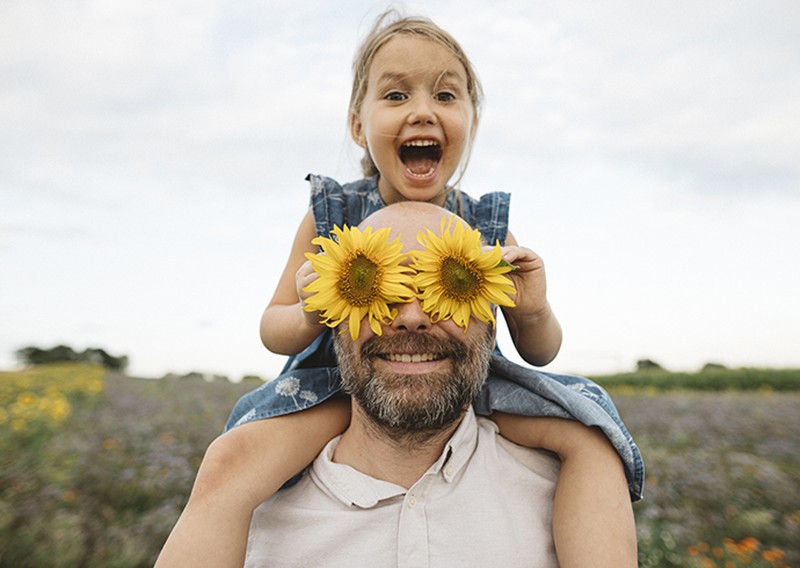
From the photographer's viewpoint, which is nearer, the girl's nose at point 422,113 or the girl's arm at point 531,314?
the girl's arm at point 531,314

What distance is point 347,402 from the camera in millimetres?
2799

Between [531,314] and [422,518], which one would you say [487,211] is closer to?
[531,314]

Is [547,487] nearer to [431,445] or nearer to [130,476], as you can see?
[431,445]

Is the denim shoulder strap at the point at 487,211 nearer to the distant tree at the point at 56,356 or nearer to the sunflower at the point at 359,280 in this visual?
the sunflower at the point at 359,280

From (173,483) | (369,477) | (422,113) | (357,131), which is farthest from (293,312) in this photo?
(173,483)

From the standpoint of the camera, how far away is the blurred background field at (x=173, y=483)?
440 cm

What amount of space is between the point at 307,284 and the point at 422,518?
883mm

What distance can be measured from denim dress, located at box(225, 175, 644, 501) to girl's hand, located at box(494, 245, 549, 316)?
29 cm

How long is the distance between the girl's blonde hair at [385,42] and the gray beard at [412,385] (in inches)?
42.4

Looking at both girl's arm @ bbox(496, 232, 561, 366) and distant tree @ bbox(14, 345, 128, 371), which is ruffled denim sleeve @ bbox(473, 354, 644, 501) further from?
distant tree @ bbox(14, 345, 128, 371)

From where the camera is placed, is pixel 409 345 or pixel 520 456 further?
pixel 520 456

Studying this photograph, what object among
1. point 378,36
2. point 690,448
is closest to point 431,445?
point 378,36

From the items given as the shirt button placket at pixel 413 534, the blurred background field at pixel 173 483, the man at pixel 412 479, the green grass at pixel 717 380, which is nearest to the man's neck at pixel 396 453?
the man at pixel 412 479

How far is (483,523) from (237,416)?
1.14 meters
